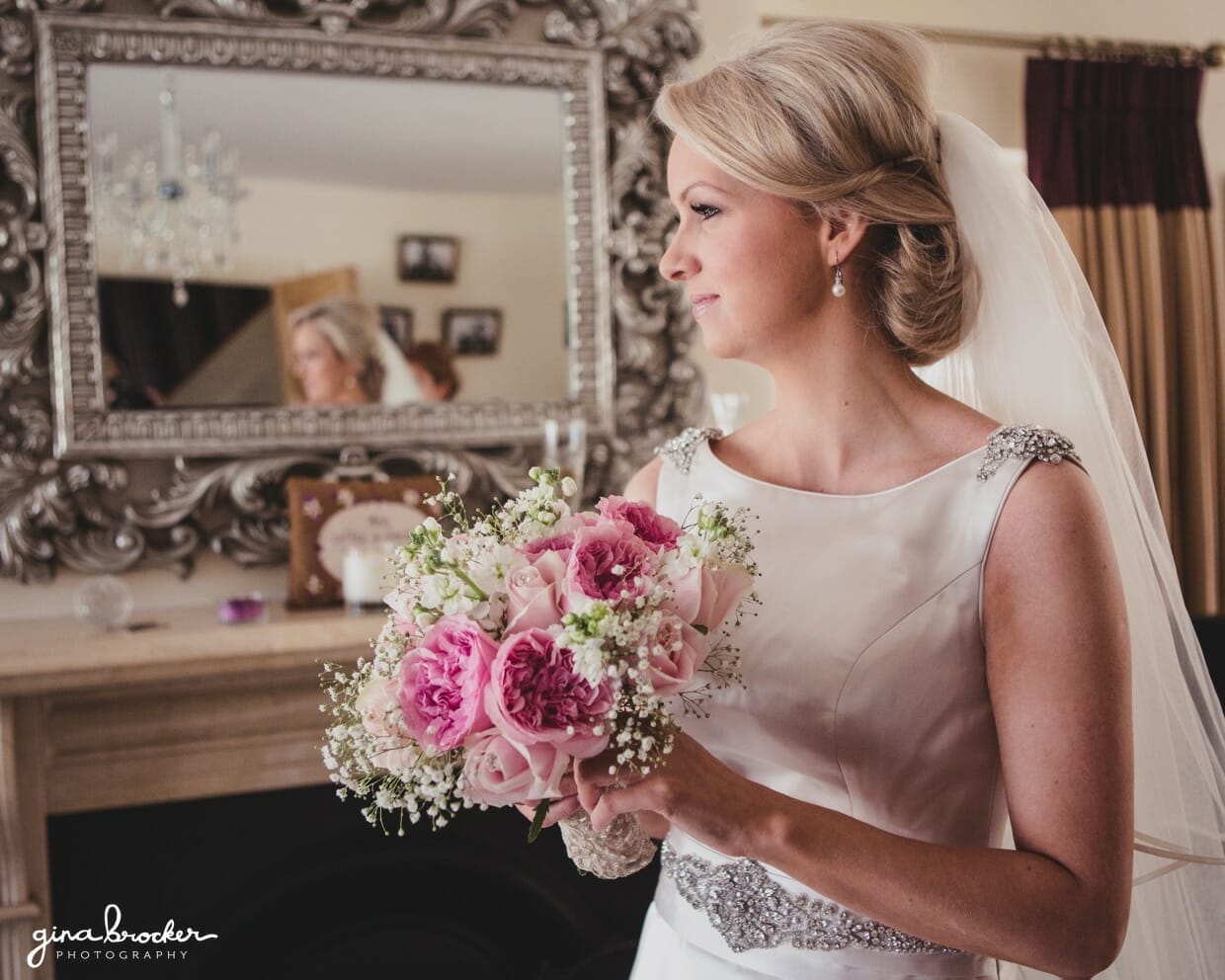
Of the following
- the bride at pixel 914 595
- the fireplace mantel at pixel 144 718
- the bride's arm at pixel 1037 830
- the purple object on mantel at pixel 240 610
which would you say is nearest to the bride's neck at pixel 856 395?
the bride at pixel 914 595

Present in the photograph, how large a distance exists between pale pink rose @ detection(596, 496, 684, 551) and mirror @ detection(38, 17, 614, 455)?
1.59m

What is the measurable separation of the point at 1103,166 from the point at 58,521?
3.03m

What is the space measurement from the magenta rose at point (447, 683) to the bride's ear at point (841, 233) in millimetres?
649

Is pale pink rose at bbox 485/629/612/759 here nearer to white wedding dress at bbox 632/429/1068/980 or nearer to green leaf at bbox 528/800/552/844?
green leaf at bbox 528/800/552/844

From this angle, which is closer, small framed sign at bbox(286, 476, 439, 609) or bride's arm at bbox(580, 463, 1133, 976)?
bride's arm at bbox(580, 463, 1133, 976)

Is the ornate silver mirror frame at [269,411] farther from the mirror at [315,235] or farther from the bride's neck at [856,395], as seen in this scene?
the bride's neck at [856,395]

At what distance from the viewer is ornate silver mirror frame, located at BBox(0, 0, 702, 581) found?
7.97 ft

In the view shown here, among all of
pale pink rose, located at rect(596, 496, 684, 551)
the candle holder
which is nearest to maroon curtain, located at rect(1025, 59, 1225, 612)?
the candle holder

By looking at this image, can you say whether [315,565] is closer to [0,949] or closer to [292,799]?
[292,799]

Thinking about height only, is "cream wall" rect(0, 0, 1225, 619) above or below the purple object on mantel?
above

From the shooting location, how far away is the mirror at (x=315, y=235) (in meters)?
2.47

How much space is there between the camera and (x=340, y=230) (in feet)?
8.67

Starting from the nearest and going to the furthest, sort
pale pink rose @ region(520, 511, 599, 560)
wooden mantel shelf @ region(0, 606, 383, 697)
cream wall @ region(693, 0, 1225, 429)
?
pale pink rose @ region(520, 511, 599, 560)
wooden mantel shelf @ region(0, 606, 383, 697)
cream wall @ region(693, 0, 1225, 429)

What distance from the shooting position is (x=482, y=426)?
2.78 meters
